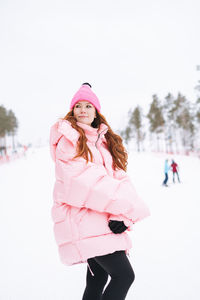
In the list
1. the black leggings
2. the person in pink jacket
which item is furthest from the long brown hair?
the black leggings

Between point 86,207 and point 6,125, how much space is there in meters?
39.1

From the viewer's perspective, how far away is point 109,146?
6.07 ft

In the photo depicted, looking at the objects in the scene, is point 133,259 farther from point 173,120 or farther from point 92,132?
point 173,120

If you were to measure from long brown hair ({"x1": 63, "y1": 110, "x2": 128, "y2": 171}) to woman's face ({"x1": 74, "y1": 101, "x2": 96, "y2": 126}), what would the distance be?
6cm

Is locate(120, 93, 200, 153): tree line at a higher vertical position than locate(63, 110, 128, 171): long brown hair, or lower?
higher

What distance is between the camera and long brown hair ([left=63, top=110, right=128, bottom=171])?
1.52 meters

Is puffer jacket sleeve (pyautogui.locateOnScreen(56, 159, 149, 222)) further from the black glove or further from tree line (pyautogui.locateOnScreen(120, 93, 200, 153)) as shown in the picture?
tree line (pyautogui.locateOnScreen(120, 93, 200, 153))

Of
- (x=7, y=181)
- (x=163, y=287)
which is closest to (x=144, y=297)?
(x=163, y=287)

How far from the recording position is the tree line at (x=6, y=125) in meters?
34.4

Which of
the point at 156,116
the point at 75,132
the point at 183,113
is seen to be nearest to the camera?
the point at 75,132

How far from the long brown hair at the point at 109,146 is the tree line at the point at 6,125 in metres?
36.6

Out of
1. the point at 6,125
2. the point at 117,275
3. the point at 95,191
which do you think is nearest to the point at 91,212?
the point at 95,191

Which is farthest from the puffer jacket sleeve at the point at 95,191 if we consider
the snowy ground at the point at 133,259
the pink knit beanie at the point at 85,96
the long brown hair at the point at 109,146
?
the snowy ground at the point at 133,259

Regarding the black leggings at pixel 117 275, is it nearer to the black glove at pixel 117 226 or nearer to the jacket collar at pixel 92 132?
the black glove at pixel 117 226
